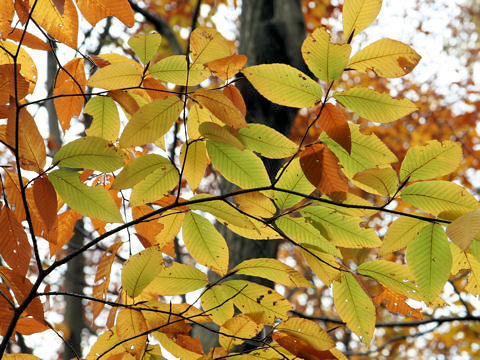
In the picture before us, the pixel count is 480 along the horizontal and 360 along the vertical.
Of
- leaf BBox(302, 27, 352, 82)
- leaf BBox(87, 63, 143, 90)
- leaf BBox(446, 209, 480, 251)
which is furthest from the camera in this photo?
leaf BBox(87, 63, 143, 90)

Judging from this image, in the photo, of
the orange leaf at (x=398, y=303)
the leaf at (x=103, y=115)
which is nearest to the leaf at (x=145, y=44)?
the leaf at (x=103, y=115)

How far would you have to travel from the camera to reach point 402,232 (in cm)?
59

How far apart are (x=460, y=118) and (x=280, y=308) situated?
6019mm

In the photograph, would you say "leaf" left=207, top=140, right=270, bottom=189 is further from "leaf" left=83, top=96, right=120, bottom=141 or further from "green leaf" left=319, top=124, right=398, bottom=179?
"leaf" left=83, top=96, right=120, bottom=141

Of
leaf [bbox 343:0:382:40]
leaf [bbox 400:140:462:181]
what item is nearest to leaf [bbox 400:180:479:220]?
leaf [bbox 400:140:462:181]

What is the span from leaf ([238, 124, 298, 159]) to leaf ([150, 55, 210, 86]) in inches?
4.3

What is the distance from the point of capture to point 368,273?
25.4 inches

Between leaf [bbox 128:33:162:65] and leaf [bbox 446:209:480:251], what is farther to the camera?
leaf [bbox 128:33:162:65]

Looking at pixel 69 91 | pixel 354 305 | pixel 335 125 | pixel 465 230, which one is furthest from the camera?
pixel 69 91

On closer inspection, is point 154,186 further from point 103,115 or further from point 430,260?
point 430,260

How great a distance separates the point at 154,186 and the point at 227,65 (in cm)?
23

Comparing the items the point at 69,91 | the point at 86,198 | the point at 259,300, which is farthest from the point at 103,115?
the point at 259,300

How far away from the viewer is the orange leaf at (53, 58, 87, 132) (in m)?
0.77

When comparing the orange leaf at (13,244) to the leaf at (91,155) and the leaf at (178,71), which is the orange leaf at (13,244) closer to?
the leaf at (91,155)
